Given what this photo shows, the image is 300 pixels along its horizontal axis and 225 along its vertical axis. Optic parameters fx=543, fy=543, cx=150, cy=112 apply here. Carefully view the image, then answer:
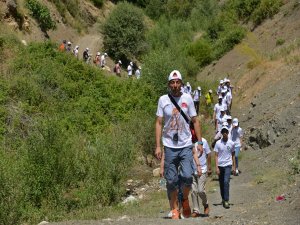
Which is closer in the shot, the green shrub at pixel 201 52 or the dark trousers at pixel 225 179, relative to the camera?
the dark trousers at pixel 225 179

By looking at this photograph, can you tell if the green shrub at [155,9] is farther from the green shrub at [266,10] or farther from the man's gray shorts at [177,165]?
the man's gray shorts at [177,165]

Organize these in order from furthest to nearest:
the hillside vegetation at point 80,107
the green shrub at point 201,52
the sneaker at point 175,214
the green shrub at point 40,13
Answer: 1. the green shrub at point 201,52
2. the green shrub at point 40,13
3. the hillside vegetation at point 80,107
4. the sneaker at point 175,214

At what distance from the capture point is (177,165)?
8109 millimetres

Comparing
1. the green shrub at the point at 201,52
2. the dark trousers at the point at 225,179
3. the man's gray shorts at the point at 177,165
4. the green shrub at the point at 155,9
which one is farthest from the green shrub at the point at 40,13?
the man's gray shorts at the point at 177,165

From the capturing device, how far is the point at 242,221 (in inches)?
317

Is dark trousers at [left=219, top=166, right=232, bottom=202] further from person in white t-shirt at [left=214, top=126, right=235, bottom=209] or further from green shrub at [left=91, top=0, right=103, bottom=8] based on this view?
green shrub at [left=91, top=0, right=103, bottom=8]

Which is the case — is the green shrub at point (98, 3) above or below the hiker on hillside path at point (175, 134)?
above

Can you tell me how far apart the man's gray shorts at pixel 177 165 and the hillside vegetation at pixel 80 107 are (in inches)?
198

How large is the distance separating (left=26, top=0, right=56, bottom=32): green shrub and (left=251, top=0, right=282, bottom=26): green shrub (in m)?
17.4

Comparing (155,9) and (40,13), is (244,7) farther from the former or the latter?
(155,9)

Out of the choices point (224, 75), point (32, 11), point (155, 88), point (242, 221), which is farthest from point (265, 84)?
point (242, 221)

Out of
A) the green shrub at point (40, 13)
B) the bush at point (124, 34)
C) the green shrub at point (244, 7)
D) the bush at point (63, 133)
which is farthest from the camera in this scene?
the green shrub at point (244, 7)

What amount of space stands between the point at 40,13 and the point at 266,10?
18.6 meters

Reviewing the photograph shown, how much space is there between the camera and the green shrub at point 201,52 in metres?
45.6
